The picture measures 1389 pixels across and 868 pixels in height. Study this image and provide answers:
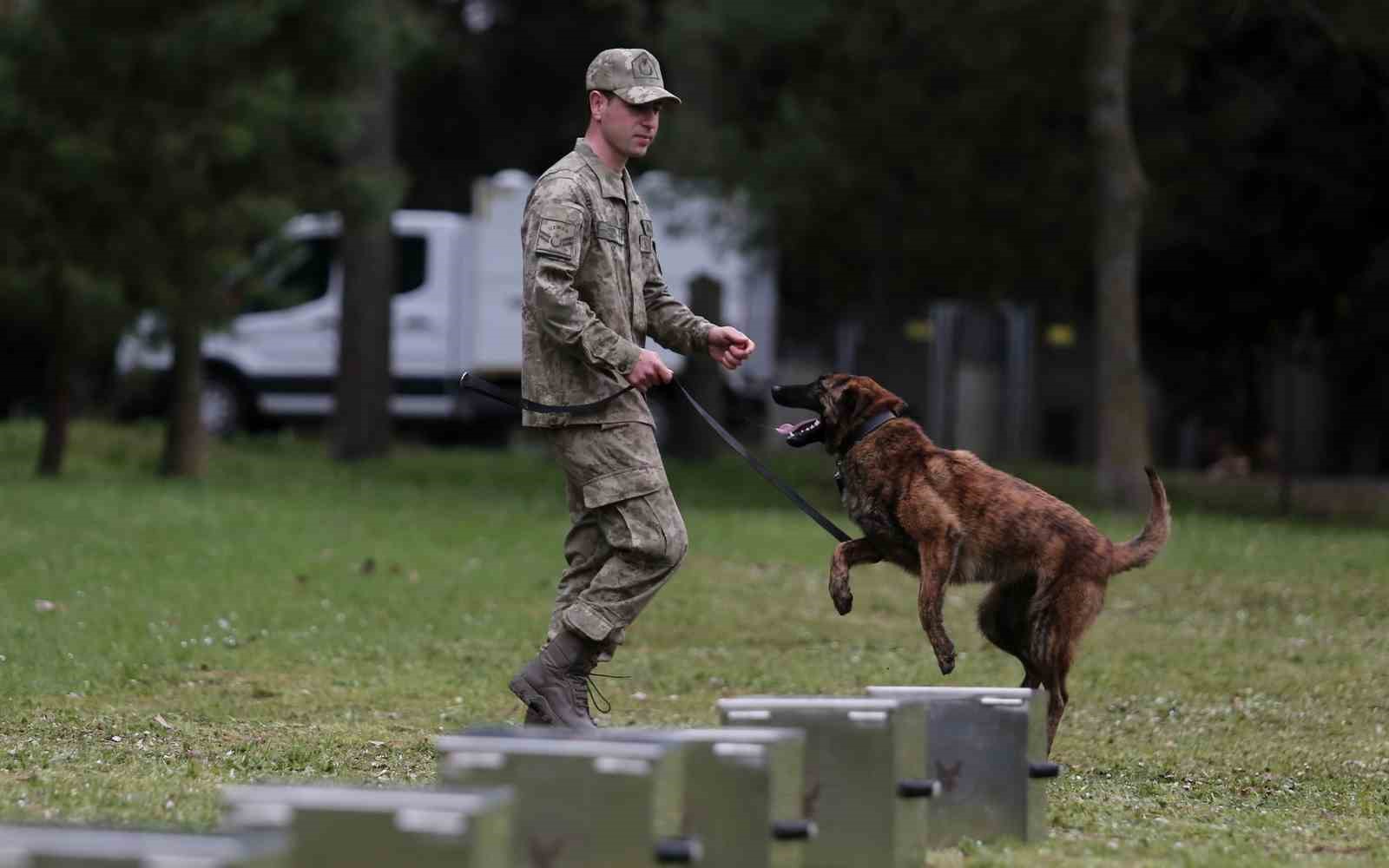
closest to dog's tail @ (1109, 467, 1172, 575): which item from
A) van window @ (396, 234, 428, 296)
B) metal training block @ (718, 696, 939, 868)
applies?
metal training block @ (718, 696, 939, 868)

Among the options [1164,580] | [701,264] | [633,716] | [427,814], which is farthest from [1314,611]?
[701,264]

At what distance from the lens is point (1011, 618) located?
764cm

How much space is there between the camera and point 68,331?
18328 millimetres

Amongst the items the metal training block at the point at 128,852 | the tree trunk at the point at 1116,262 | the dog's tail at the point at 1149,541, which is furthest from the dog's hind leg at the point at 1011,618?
the tree trunk at the point at 1116,262

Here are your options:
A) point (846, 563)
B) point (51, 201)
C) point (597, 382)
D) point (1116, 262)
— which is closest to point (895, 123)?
point (1116, 262)

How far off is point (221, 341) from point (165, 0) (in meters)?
8.38

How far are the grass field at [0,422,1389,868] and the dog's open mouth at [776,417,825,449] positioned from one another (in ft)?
5.10

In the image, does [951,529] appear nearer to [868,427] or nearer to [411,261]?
[868,427]

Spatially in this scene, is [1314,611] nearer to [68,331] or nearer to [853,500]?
[853,500]

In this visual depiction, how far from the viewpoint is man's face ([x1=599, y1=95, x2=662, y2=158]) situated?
23.1ft

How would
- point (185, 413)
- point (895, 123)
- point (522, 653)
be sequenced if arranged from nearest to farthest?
point (522, 653)
point (185, 413)
point (895, 123)

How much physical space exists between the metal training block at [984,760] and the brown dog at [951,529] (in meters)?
1.41

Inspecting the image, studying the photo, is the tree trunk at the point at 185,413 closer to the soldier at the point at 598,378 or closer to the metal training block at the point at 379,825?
the soldier at the point at 598,378

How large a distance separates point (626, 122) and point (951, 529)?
1.85 meters
